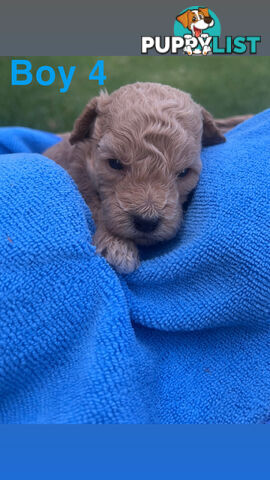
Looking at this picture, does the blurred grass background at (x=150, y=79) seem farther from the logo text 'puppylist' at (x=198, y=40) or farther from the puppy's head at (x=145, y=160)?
the puppy's head at (x=145, y=160)

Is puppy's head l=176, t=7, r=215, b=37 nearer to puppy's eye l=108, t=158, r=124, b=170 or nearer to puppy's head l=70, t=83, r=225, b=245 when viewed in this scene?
puppy's head l=70, t=83, r=225, b=245

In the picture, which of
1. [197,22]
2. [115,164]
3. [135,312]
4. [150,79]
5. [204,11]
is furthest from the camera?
[150,79]

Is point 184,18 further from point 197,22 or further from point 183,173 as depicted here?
point 183,173

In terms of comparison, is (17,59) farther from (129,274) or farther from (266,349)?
(266,349)

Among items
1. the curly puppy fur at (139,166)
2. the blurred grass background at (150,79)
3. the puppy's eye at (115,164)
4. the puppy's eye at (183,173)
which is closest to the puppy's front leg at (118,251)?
the curly puppy fur at (139,166)

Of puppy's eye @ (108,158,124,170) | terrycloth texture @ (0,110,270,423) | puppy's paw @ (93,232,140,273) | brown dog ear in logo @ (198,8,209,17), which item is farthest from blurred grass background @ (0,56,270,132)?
puppy's paw @ (93,232,140,273)

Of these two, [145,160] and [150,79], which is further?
[150,79]

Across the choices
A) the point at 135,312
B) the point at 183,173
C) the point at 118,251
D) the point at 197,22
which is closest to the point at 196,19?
the point at 197,22
